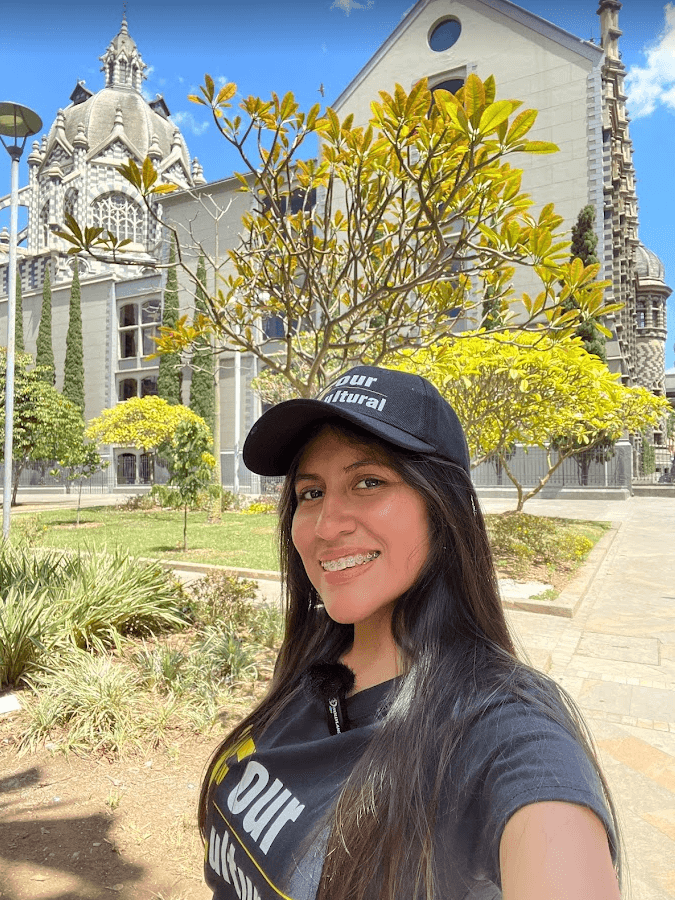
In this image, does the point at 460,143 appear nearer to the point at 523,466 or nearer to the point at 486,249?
the point at 486,249

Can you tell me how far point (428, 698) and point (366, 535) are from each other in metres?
0.36

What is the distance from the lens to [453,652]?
123cm

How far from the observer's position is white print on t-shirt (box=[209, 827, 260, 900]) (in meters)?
1.21

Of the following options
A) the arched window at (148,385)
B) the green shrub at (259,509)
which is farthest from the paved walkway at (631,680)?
the arched window at (148,385)

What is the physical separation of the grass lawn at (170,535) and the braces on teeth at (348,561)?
25.7 ft

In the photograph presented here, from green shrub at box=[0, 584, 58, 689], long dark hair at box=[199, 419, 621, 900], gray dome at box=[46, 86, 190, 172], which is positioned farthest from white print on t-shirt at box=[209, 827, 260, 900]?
gray dome at box=[46, 86, 190, 172]

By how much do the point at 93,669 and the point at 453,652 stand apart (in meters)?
4.00

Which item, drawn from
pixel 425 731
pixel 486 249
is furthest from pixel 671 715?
pixel 425 731

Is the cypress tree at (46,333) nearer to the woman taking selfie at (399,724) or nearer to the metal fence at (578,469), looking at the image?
the metal fence at (578,469)

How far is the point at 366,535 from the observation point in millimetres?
1342

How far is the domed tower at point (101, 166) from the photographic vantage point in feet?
180

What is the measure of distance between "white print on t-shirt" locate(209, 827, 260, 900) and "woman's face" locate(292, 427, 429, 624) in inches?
20.6

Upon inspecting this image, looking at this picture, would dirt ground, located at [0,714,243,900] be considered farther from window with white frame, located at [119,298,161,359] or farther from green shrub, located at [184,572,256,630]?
window with white frame, located at [119,298,161,359]

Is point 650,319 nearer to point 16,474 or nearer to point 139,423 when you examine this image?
point 139,423
